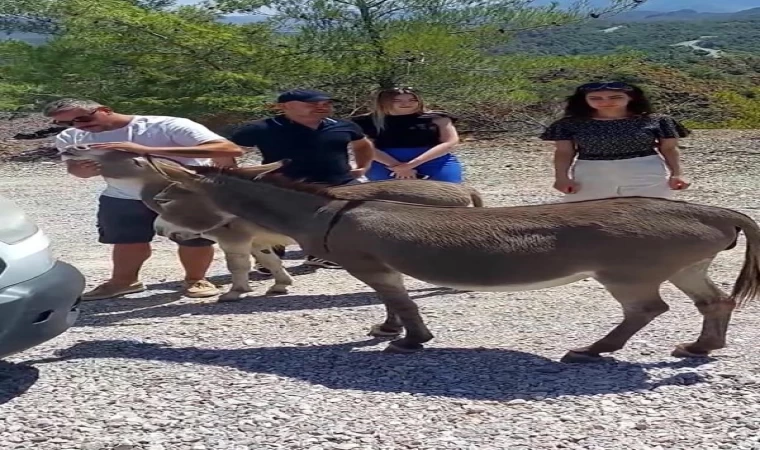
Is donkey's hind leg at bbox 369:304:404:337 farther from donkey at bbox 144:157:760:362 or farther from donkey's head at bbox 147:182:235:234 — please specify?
donkey's head at bbox 147:182:235:234

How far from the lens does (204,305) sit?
757 cm

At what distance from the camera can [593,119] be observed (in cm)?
689

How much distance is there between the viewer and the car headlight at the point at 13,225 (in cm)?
512

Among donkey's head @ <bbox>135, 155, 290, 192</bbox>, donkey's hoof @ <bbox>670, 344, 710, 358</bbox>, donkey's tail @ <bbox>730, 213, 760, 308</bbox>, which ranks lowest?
Result: donkey's hoof @ <bbox>670, 344, 710, 358</bbox>

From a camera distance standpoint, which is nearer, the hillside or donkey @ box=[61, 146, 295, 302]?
donkey @ box=[61, 146, 295, 302]

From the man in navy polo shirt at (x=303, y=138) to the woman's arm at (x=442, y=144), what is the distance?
0.58 m

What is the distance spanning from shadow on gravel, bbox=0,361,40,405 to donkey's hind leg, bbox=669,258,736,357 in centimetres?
360

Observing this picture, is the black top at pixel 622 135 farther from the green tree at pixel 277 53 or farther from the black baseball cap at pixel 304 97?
the green tree at pixel 277 53

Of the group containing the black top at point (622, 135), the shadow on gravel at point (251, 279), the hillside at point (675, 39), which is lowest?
Answer: the hillside at point (675, 39)

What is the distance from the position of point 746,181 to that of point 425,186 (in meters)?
8.43

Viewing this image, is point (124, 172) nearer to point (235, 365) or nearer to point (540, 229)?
point (235, 365)

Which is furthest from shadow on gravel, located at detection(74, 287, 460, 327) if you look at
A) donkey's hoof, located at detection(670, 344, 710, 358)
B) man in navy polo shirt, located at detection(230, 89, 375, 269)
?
donkey's hoof, located at detection(670, 344, 710, 358)

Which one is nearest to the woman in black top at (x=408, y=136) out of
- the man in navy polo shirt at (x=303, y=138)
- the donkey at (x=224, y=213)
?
the man in navy polo shirt at (x=303, y=138)

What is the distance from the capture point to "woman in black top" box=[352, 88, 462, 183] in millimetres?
8070
